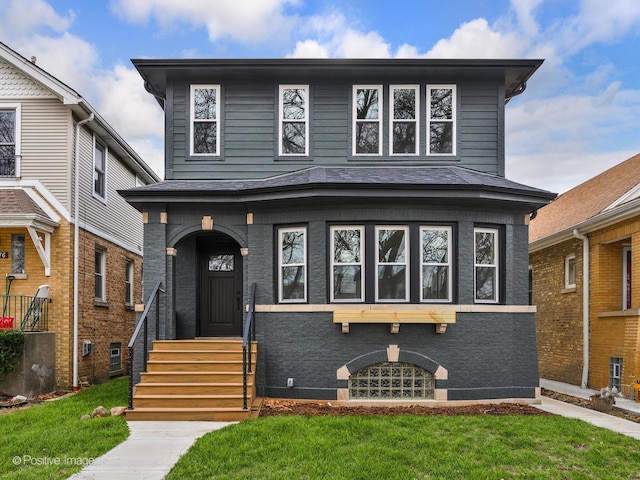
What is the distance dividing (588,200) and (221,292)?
394 inches

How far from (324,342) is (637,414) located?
538cm

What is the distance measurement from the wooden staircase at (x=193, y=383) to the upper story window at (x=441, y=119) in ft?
18.2

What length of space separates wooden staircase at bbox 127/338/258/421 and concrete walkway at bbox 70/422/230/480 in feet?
0.79

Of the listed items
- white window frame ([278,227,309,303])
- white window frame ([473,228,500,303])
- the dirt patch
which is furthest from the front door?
white window frame ([473,228,500,303])

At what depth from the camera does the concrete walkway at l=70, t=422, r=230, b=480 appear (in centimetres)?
588

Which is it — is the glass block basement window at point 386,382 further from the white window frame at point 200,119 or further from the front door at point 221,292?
the white window frame at point 200,119

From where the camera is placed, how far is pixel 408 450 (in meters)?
6.56

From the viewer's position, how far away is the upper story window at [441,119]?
37.0 ft

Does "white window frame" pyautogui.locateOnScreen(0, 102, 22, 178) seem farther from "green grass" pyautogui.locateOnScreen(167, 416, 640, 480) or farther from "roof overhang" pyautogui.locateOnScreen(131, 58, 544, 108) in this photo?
"green grass" pyautogui.locateOnScreen(167, 416, 640, 480)

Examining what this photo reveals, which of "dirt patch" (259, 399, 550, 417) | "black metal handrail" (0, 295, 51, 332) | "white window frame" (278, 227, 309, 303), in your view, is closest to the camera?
"dirt patch" (259, 399, 550, 417)

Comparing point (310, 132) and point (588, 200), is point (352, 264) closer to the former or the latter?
point (310, 132)

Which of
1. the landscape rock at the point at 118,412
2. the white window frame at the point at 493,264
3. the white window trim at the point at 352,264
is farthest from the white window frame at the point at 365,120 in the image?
the landscape rock at the point at 118,412

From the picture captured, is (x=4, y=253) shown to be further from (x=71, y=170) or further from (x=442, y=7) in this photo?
Result: (x=442, y=7)

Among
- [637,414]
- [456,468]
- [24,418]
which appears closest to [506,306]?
[637,414]
